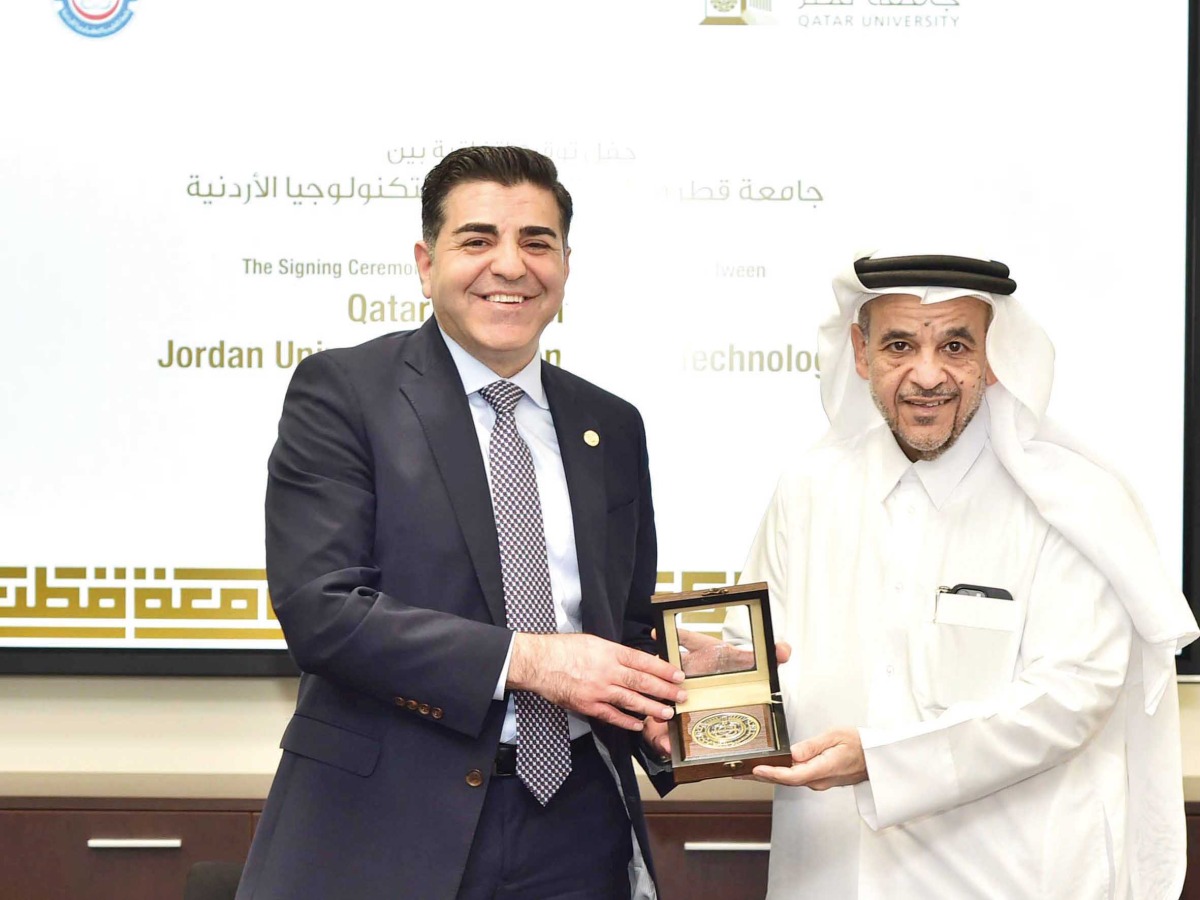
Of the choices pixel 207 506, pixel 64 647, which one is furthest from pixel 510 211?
pixel 64 647

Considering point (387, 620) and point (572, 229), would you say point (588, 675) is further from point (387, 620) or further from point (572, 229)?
point (572, 229)

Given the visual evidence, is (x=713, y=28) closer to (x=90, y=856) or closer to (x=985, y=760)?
(x=985, y=760)

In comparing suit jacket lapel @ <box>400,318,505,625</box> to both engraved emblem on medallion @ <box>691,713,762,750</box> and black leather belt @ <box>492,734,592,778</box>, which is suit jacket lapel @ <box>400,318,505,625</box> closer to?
black leather belt @ <box>492,734,592,778</box>

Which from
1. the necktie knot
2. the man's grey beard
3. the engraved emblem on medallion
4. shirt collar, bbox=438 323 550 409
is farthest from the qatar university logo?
the engraved emblem on medallion

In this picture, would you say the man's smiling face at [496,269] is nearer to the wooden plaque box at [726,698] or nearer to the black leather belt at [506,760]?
the wooden plaque box at [726,698]

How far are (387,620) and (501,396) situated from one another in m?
0.47

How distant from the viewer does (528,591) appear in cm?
198

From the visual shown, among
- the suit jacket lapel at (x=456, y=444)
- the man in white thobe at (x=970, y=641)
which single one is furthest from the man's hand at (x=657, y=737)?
the suit jacket lapel at (x=456, y=444)

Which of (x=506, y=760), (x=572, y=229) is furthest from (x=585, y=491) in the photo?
(x=572, y=229)

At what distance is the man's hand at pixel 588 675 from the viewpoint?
186 centimetres

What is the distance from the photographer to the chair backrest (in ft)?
8.79

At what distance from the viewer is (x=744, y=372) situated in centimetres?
345

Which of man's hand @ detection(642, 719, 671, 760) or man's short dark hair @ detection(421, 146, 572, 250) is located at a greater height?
man's short dark hair @ detection(421, 146, 572, 250)

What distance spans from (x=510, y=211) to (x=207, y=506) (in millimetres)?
1720
